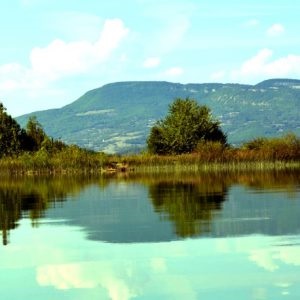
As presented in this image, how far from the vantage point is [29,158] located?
3108 inches

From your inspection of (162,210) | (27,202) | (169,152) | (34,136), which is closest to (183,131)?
(169,152)

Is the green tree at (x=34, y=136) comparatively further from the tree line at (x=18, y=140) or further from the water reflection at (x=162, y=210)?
the water reflection at (x=162, y=210)

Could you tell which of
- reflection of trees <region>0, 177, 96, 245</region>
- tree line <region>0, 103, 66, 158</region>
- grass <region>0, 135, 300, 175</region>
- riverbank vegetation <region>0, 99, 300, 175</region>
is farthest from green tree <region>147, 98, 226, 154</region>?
reflection of trees <region>0, 177, 96, 245</region>

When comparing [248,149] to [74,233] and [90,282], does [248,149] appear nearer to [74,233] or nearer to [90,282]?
[74,233]

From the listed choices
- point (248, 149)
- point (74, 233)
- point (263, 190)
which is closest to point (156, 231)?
point (74, 233)

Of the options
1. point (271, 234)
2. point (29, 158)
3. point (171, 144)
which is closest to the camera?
point (271, 234)

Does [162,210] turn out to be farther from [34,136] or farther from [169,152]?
[34,136]

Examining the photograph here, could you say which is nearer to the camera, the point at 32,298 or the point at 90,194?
the point at 32,298

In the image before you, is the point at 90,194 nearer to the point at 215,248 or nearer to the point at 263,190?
the point at 263,190

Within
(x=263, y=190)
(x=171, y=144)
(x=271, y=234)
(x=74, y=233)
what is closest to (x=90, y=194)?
(x=263, y=190)

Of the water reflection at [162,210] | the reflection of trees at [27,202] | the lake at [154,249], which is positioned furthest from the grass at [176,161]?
the lake at [154,249]

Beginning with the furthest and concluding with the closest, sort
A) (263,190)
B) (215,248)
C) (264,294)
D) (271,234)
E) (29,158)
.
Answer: (29,158)
(263,190)
(271,234)
(215,248)
(264,294)

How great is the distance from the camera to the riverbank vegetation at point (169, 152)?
242ft

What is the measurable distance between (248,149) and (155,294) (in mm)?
64977
